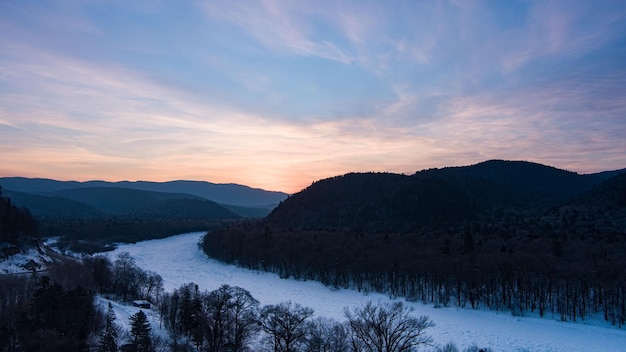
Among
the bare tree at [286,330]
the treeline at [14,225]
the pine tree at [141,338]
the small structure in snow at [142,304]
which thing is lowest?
the small structure in snow at [142,304]

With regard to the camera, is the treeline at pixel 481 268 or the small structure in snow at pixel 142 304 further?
the treeline at pixel 481 268

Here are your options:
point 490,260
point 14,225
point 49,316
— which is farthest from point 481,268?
point 14,225

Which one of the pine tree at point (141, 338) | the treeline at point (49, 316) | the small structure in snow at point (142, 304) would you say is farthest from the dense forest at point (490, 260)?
the pine tree at point (141, 338)

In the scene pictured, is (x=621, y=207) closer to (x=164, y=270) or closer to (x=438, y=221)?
(x=438, y=221)

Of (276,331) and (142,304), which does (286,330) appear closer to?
(276,331)

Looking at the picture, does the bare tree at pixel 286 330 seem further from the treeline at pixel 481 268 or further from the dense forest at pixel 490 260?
the treeline at pixel 481 268

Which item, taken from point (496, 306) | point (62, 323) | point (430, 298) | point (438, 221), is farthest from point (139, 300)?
point (438, 221)

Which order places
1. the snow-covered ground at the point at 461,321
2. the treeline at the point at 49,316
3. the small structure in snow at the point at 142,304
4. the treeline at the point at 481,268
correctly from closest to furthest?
the treeline at the point at 49,316 → the snow-covered ground at the point at 461,321 → the small structure in snow at the point at 142,304 → the treeline at the point at 481,268
